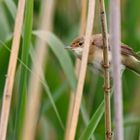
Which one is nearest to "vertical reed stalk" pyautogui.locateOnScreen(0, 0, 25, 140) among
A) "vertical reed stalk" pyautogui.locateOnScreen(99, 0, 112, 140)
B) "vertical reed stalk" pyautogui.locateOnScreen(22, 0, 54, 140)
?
"vertical reed stalk" pyautogui.locateOnScreen(22, 0, 54, 140)

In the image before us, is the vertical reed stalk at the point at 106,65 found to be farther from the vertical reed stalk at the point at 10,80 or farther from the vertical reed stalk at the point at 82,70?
the vertical reed stalk at the point at 10,80

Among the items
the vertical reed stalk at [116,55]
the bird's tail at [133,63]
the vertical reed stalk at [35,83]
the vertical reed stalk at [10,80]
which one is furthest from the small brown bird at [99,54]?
the vertical reed stalk at [116,55]

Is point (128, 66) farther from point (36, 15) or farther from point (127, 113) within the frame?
point (36, 15)

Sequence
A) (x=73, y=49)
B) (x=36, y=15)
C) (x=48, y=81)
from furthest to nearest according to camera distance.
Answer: (x=36, y=15)
(x=73, y=49)
(x=48, y=81)

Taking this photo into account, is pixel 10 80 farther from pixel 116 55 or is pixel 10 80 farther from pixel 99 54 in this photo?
pixel 99 54

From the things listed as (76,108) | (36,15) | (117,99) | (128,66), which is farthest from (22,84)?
(36,15)

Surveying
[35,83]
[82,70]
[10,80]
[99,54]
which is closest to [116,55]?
[82,70]
